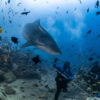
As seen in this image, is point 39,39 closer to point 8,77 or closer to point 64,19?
point 8,77

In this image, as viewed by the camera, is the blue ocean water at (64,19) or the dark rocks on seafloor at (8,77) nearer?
the dark rocks on seafloor at (8,77)

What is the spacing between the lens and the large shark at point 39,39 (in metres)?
4.08

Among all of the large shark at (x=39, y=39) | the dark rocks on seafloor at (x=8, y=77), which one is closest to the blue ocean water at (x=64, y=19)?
the dark rocks on seafloor at (x=8, y=77)

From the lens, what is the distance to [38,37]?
4.24 m

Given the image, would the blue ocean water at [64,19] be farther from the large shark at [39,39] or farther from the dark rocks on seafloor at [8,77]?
the large shark at [39,39]

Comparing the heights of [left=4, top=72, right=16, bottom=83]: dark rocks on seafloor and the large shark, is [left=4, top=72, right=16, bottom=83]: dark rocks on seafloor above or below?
below

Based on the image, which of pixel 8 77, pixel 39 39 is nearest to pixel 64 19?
pixel 8 77

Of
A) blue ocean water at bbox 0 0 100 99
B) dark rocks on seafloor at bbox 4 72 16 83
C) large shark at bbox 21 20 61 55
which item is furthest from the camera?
blue ocean water at bbox 0 0 100 99

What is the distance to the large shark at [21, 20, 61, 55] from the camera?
408cm

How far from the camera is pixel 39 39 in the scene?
4195mm

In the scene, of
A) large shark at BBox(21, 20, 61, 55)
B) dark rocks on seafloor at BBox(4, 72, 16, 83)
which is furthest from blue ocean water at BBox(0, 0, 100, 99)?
large shark at BBox(21, 20, 61, 55)

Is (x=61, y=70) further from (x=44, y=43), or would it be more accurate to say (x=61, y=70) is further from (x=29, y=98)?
(x=29, y=98)

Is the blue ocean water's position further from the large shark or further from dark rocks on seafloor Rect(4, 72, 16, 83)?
the large shark

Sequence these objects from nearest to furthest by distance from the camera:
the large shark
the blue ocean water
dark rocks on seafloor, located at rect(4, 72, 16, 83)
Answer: the large shark, dark rocks on seafloor, located at rect(4, 72, 16, 83), the blue ocean water
